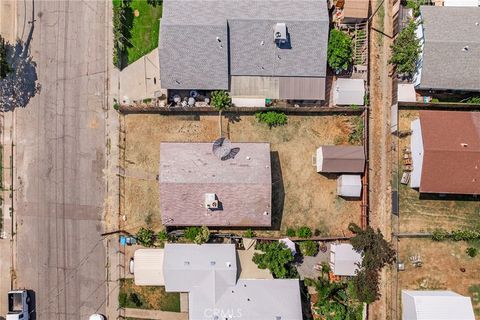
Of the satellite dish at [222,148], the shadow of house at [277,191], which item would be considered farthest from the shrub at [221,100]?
the shadow of house at [277,191]

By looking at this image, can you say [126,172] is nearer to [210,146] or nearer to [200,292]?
[210,146]

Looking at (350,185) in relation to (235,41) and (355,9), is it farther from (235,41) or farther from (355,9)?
(235,41)

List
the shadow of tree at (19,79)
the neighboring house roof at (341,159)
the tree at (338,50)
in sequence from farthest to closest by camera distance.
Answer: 1. the shadow of tree at (19,79)
2. the neighboring house roof at (341,159)
3. the tree at (338,50)

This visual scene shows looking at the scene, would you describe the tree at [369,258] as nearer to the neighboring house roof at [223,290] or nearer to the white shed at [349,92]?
the neighboring house roof at [223,290]

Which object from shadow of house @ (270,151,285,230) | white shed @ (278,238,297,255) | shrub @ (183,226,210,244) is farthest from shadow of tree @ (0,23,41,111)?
white shed @ (278,238,297,255)

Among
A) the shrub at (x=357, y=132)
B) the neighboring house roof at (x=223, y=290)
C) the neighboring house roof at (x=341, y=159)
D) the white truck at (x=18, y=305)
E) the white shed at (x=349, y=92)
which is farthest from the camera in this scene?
the shrub at (x=357, y=132)

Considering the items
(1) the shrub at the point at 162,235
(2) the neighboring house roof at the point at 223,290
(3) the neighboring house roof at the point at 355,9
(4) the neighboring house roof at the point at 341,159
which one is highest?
(3) the neighboring house roof at the point at 355,9

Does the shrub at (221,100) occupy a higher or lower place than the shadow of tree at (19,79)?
lower

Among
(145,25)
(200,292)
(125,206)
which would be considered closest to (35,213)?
(125,206)
